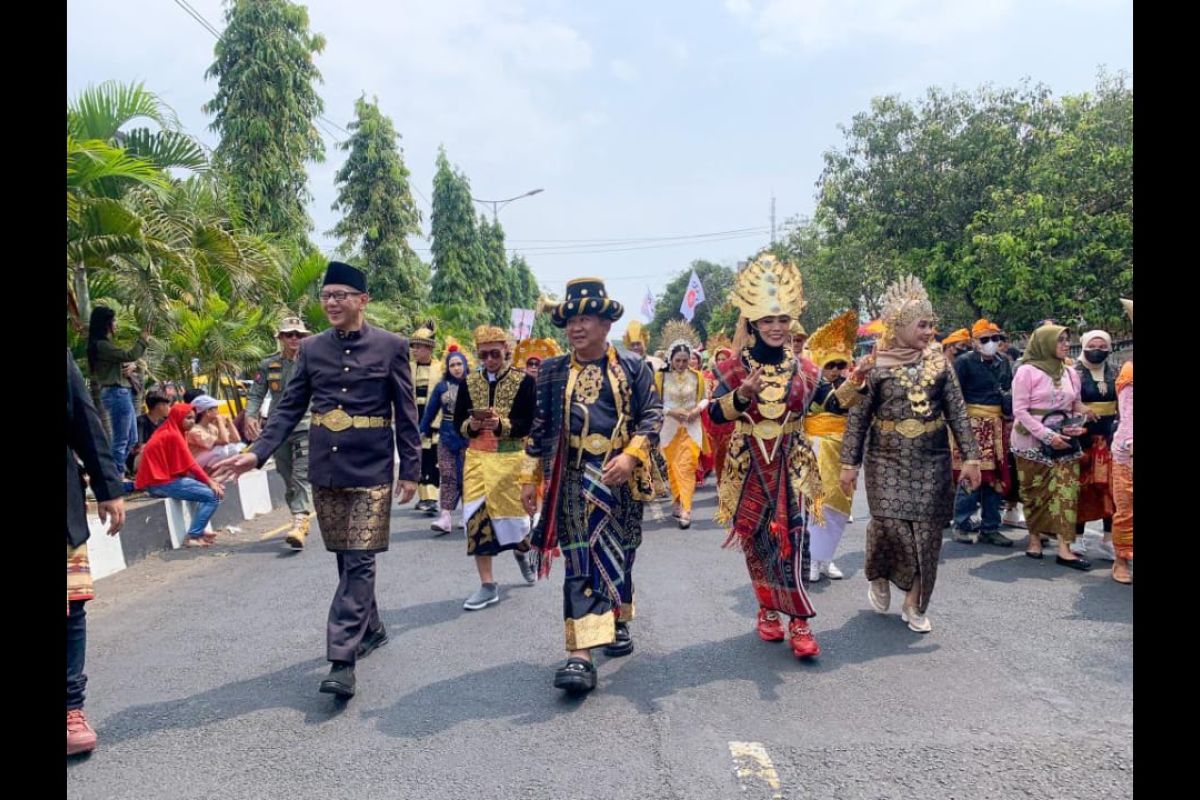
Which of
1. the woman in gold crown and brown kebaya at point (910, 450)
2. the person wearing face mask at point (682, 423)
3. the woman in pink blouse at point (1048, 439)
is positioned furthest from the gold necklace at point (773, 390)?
the person wearing face mask at point (682, 423)

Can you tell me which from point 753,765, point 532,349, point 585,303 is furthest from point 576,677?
point 532,349

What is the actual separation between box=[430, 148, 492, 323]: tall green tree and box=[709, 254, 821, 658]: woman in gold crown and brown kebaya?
103 feet

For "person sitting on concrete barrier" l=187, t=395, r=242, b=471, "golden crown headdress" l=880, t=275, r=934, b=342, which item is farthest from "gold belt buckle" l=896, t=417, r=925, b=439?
"person sitting on concrete barrier" l=187, t=395, r=242, b=471

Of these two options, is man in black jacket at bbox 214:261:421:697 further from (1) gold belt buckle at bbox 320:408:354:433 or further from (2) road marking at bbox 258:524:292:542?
(2) road marking at bbox 258:524:292:542

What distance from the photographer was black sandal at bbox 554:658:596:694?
4.00 meters

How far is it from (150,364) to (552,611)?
835cm

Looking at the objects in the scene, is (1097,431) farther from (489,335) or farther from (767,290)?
(489,335)

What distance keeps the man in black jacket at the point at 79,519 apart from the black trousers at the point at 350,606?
41.4 inches

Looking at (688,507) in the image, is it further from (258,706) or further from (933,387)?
(258,706)

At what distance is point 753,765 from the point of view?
3.30m

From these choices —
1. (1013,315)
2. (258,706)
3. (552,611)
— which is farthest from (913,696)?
(1013,315)

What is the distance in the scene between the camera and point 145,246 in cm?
869

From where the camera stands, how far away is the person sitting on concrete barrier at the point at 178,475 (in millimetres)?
7961

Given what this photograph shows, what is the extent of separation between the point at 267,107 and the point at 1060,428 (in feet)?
62.1
